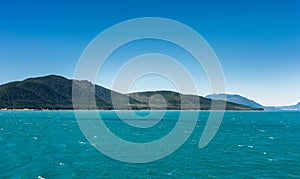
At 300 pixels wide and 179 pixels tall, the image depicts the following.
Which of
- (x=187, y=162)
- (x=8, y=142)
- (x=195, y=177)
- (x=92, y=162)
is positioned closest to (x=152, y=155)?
(x=187, y=162)

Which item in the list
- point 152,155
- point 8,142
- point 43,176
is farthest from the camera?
point 8,142

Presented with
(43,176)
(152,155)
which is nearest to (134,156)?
(152,155)

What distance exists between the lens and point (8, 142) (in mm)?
88125

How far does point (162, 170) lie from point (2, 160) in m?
34.5

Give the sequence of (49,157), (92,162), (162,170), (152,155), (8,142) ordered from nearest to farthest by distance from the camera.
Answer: (162,170) → (92,162) → (49,157) → (152,155) → (8,142)

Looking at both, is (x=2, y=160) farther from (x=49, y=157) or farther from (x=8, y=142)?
(x=8, y=142)

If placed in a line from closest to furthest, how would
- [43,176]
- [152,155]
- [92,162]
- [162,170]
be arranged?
[43,176] → [162,170] → [92,162] → [152,155]

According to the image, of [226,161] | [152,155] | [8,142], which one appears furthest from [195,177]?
[8,142]

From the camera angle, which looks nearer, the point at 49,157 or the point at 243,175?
the point at 243,175

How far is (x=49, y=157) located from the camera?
66.0 meters

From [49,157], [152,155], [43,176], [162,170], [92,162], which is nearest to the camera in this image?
[43,176]

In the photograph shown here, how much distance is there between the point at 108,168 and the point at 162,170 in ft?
34.8

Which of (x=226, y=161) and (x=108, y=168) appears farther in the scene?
(x=226, y=161)

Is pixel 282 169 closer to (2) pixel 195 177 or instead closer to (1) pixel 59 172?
(2) pixel 195 177
